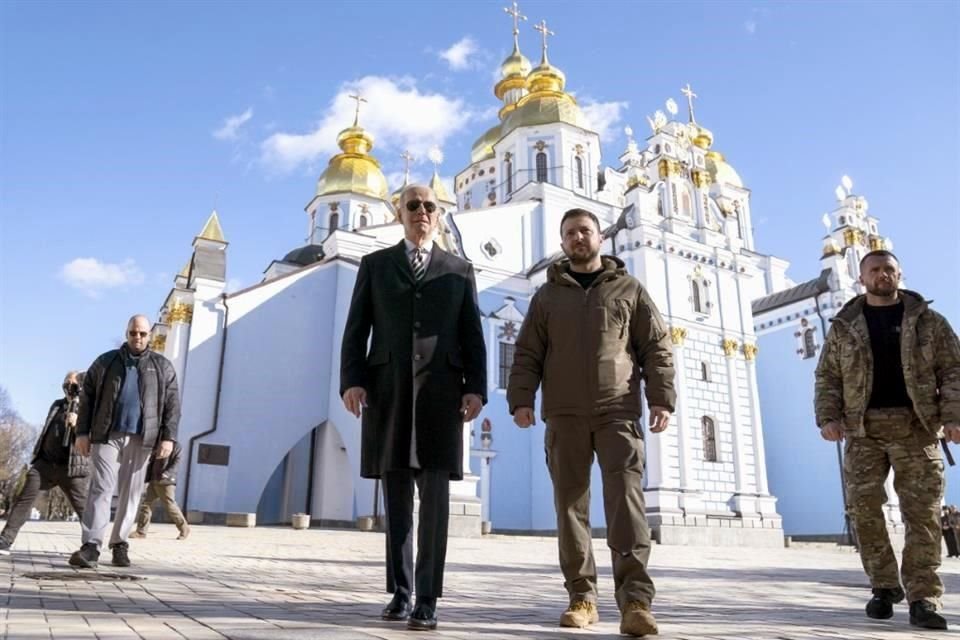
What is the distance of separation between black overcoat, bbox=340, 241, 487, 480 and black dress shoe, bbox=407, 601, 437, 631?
62cm

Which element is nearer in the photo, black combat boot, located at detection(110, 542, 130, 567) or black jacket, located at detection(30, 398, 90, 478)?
black combat boot, located at detection(110, 542, 130, 567)

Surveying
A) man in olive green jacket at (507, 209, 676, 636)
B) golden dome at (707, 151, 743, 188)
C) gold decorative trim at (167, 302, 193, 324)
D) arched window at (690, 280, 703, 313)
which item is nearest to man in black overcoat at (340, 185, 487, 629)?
man in olive green jacket at (507, 209, 676, 636)

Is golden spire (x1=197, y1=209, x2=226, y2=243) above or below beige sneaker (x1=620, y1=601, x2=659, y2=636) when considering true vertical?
above

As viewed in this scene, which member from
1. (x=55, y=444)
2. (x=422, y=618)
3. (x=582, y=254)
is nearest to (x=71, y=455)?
(x=55, y=444)

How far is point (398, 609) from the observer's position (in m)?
3.66

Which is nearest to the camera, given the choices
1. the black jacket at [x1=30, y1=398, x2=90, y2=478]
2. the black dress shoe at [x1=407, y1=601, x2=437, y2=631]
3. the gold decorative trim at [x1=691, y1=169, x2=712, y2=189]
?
the black dress shoe at [x1=407, y1=601, x2=437, y2=631]

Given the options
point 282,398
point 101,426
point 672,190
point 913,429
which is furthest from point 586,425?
point 672,190

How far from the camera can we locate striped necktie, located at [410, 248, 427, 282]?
13.5 ft

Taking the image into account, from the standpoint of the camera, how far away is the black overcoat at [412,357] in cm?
385

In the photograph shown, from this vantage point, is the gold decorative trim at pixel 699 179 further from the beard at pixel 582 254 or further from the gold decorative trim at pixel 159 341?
the beard at pixel 582 254

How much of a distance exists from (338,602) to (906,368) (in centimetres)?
348

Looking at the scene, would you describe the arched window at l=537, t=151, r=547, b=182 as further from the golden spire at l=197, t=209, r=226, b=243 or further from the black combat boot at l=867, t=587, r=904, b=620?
the black combat boot at l=867, t=587, r=904, b=620

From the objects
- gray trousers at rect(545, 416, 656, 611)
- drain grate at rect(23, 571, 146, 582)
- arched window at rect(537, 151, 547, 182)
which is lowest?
drain grate at rect(23, 571, 146, 582)

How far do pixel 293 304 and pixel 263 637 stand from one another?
21.6 meters
